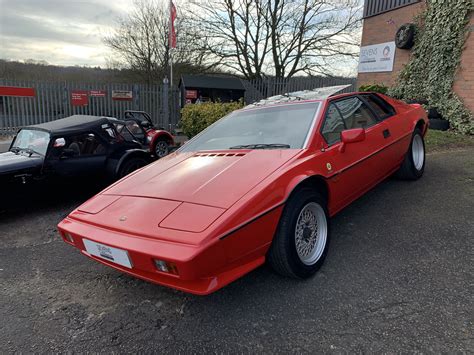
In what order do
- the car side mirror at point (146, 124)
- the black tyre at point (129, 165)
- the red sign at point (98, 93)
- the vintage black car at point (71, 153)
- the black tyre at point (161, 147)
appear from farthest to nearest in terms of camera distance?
the red sign at point (98, 93)
the car side mirror at point (146, 124)
the black tyre at point (161, 147)
the black tyre at point (129, 165)
the vintage black car at point (71, 153)

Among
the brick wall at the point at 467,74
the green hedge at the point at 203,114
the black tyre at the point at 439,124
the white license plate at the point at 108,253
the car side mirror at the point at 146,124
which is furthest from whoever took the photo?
the car side mirror at the point at 146,124

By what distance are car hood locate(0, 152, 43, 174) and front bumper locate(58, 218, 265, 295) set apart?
2710 millimetres

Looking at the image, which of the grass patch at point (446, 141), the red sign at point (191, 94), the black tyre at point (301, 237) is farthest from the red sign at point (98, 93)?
the black tyre at point (301, 237)

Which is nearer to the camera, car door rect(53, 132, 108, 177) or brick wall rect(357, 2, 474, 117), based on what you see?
car door rect(53, 132, 108, 177)

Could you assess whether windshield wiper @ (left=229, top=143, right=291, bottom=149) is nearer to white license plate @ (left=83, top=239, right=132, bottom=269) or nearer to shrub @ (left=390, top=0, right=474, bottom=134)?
white license plate @ (left=83, top=239, right=132, bottom=269)

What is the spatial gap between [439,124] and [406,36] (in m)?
3.12

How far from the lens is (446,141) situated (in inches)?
293

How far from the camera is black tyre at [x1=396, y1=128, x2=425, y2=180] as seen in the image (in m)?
4.54

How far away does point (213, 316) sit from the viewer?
2.26 meters

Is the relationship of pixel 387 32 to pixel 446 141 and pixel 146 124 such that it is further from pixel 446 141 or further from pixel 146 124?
pixel 146 124

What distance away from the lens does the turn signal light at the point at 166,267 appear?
6.18 ft

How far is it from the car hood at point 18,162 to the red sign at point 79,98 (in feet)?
29.3

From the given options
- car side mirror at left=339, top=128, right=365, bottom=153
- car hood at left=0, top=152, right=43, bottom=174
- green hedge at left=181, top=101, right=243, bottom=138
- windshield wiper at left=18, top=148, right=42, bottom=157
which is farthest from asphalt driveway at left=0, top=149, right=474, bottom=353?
green hedge at left=181, top=101, right=243, bottom=138

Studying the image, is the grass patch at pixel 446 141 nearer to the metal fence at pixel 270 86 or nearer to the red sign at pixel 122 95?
the metal fence at pixel 270 86
